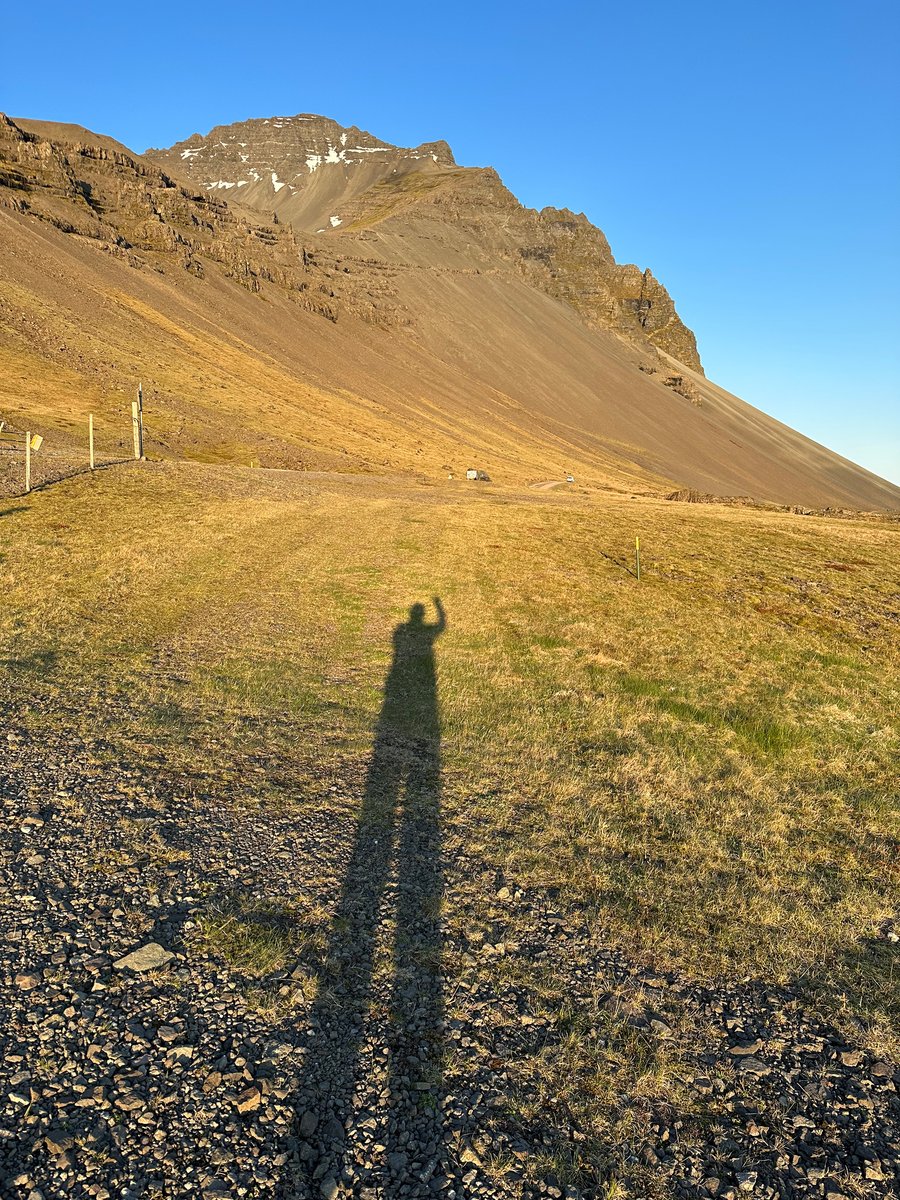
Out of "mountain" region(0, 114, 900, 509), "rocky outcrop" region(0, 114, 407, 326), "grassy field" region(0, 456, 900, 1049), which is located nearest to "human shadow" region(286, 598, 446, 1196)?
"grassy field" region(0, 456, 900, 1049)

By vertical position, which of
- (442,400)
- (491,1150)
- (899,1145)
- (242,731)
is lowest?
(242,731)

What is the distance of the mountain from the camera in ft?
223

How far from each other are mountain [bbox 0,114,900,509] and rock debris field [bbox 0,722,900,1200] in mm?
45602

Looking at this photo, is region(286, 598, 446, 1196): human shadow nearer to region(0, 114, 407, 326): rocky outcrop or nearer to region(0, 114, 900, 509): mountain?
region(0, 114, 900, 509): mountain

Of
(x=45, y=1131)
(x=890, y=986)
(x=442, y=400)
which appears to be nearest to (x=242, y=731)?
(x=45, y=1131)

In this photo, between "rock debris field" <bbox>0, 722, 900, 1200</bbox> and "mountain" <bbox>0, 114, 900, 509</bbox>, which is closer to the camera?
"rock debris field" <bbox>0, 722, 900, 1200</bbox>

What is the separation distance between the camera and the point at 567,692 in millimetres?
12570

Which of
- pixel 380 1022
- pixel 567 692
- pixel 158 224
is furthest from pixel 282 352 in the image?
pixel 380 1022

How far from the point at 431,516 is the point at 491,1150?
33005 millimetres

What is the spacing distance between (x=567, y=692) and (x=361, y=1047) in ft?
29.3

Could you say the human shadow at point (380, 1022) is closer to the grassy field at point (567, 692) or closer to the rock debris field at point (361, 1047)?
the rock debris field at point (361, 1047)

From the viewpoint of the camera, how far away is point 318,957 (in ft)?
16.2

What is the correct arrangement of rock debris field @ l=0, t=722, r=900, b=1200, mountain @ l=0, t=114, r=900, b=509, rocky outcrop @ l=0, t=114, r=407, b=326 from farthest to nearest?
rocky outcrop @ l=0, t=114, r=407, b=326 < mountain @ l=0, t=114, r=900, b=509 < rock debris field @ l=0, t=722, r=900, b=1200

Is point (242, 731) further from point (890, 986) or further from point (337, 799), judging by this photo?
point (890, 986)
